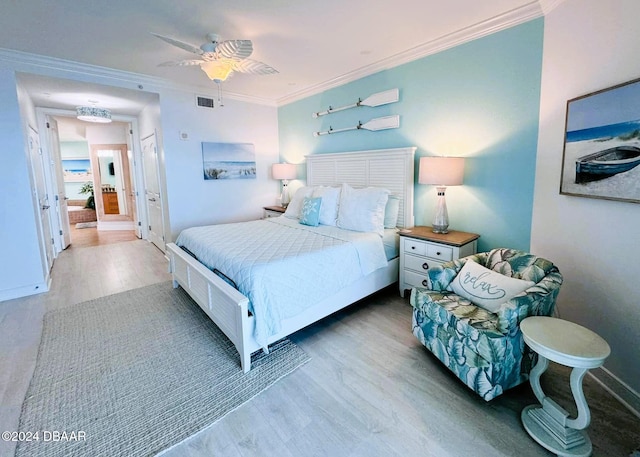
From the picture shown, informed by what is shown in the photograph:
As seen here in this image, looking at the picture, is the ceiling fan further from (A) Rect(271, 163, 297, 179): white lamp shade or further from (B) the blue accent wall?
(A) Rect(271, 163, 297, 179): white lamp shade

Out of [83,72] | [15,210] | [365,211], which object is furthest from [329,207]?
[15,210]

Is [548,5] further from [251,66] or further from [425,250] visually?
[251,66]

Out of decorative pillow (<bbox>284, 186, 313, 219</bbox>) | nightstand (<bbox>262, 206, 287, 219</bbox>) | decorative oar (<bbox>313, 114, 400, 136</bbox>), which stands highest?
decorative oar (<bbox>313, 114, 400, 136</bbox>)

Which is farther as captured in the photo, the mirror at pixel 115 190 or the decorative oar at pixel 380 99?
the mirror at pixel 115 190

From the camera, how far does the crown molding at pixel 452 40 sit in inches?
95.5

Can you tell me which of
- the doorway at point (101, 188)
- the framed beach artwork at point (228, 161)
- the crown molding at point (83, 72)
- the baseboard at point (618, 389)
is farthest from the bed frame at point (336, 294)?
the doorway at point (101, 188)

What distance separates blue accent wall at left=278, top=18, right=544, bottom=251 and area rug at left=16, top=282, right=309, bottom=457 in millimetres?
2215

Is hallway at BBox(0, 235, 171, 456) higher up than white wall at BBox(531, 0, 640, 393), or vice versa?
white wall at BBox(531, 0, 640, 393)

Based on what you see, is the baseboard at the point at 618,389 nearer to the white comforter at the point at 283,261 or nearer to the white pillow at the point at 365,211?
the white comforter at the point at 283,261

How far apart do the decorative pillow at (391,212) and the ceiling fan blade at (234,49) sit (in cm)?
211

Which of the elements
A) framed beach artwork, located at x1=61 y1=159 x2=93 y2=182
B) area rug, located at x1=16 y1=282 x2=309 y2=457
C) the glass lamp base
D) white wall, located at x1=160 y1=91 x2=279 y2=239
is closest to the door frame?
white wall, located at x1=160 y1=91 x2=279 y2=239

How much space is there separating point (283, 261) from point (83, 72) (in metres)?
3.57

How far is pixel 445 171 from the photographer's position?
2.80m

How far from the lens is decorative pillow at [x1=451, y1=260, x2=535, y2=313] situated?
1.88 meters
